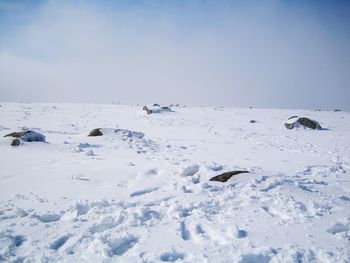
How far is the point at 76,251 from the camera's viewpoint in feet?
10.9

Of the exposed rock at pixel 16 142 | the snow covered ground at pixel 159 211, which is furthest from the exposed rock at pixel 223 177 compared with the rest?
the exposed rock at pixel 16 142

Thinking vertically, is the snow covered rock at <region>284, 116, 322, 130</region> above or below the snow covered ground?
above

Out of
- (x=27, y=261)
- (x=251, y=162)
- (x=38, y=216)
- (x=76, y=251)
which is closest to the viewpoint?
(x=27, y=261)

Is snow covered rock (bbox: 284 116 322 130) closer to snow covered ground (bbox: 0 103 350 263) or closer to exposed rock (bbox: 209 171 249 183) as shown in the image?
snow covered ground (bbox: 0 103 350 263)

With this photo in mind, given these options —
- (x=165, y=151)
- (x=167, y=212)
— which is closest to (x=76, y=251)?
(x=167, y=212)

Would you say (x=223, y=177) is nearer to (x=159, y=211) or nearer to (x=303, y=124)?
(x=159, y=211)

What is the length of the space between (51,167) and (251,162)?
19.5 feet

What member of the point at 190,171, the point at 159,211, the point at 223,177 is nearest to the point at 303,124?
the point at 190,171

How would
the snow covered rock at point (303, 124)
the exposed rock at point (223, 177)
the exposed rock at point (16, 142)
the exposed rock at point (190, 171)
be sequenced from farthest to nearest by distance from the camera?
the snow covered rock at point (303, 124)
the exposed rock at point (16, 142)
the exposed rock at point (190, 171)
the exposed rock at point (223, 177)

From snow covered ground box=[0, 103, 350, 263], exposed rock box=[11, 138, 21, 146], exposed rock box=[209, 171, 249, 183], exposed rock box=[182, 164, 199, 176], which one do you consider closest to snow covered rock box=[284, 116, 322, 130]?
snow covered ground box=[0, 103, 350, 263]

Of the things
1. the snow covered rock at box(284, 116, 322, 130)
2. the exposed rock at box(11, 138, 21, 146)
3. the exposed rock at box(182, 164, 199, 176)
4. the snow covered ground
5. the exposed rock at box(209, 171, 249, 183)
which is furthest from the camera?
the snow covered rock at box(284, 116, 322, 130)

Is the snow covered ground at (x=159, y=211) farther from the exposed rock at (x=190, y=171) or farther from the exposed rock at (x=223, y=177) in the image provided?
the exposed rock at (x=223, y=177)

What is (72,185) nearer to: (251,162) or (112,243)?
(112,243)

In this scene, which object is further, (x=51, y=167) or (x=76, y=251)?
(x=51, y=167)
